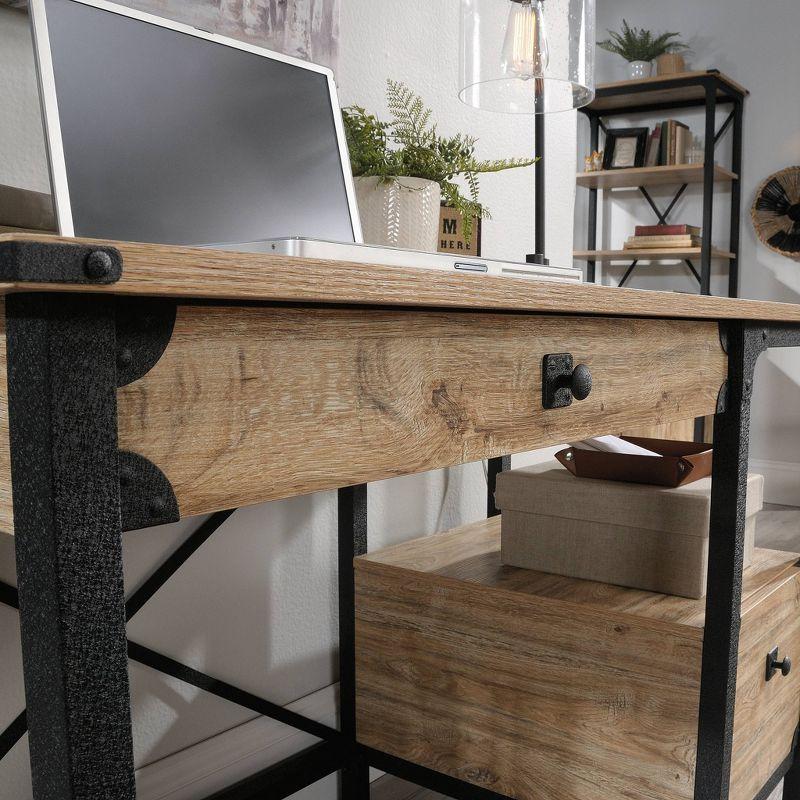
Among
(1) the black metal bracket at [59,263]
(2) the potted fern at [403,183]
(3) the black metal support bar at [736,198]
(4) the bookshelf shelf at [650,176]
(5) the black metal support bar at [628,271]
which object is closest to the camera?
(1) the black metal bracket at [59,263]

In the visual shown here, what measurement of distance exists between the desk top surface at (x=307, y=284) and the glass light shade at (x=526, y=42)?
766mm

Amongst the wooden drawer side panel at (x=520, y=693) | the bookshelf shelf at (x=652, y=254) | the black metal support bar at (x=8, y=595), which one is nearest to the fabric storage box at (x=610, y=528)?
the wooden drawer side panel at (x=520, y=693)

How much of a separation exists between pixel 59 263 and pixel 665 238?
3.87 meters

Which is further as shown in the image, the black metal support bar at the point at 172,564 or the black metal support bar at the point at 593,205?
→ the black metal support bar at the point at 593,205

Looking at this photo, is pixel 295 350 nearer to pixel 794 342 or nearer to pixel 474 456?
pixel 474 456

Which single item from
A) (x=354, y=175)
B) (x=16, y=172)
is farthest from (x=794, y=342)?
(x=16, y=172)

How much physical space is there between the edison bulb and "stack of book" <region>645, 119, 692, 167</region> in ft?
9.24

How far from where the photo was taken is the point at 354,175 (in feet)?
4.02

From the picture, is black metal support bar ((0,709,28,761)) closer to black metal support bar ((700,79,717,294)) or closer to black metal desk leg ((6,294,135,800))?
black metal desk leg ((6,294,135,800))

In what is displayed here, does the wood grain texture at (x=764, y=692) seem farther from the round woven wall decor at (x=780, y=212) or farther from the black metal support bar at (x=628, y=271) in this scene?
the black metal support bar at (x=628, y=271)

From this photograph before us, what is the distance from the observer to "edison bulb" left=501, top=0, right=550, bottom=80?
1310 millimetres

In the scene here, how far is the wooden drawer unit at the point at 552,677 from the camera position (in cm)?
109

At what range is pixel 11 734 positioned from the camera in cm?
99

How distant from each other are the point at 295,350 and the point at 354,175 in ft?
2.58
